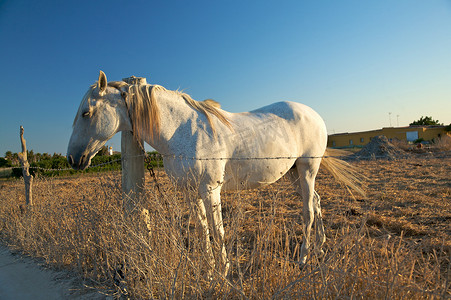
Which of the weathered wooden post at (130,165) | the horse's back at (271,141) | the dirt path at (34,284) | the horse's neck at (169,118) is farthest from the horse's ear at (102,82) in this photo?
the dirt path at (34,284)

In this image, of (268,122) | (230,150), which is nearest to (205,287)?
(230,150)

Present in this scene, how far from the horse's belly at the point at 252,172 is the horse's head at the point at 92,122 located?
1.20 m

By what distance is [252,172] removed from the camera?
267cm

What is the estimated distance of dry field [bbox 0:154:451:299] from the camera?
148cm

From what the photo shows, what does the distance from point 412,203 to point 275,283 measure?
4.86m

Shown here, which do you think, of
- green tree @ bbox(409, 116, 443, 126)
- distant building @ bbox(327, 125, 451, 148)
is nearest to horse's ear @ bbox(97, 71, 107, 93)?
distant building @ bbox(327, 125, 451, 148)

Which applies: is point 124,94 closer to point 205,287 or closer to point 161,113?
point 161,113

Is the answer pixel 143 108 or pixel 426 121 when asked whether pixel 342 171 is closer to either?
pixel 143 108

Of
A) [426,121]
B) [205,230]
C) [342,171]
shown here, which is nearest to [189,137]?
[205,230]

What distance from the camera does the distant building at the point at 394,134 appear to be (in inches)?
1412

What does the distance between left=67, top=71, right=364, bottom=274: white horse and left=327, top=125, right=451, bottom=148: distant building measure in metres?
35.3

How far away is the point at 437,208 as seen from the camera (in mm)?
4641

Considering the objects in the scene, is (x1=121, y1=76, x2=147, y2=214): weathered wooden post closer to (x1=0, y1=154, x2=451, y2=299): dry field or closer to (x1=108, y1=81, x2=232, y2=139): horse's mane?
(x1=0, y1=154, x2=451, y2=299): dry field

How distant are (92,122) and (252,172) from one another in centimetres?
158
